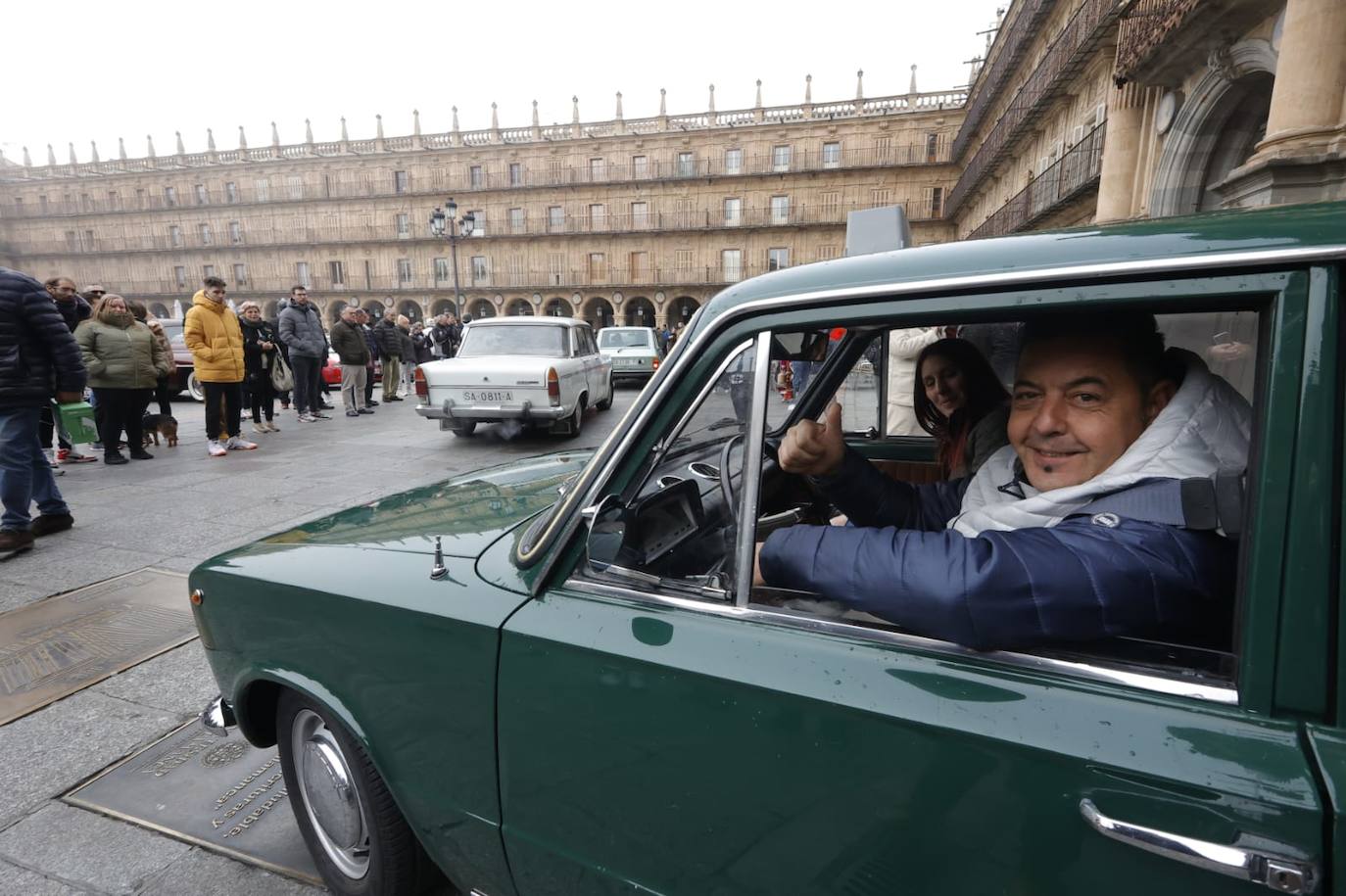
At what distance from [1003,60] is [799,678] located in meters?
28.7

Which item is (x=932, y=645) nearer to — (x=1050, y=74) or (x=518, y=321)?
(x=518, y=321)

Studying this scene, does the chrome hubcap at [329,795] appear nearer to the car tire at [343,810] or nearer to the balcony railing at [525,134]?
the car tire at [343,810]

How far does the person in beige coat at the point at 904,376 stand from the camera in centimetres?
218

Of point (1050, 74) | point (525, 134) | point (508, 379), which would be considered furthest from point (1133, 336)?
point (525, 134)

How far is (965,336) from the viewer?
2148 millimetres

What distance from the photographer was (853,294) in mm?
1089

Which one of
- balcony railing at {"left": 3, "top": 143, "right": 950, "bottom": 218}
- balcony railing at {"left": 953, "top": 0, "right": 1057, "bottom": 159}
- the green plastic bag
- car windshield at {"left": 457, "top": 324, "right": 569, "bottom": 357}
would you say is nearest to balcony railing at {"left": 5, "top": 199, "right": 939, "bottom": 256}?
balcony railing at {"left": 3, "top": 143, "right": 950, "bottom": 218}

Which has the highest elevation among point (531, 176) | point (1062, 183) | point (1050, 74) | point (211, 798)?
point (531, 176)

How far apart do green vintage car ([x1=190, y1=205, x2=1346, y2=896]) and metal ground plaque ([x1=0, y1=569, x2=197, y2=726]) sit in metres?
1.94

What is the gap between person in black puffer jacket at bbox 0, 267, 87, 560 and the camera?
4383 millimetres

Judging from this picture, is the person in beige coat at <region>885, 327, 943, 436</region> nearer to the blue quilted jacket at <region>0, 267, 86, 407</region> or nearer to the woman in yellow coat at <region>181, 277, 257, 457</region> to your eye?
the blue quilted jacket at <region>0, 267, 86, 407</region>

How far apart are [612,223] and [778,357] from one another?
141 feet

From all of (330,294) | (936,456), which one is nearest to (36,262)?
(330,294)

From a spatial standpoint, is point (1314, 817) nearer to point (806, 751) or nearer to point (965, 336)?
point (806, 751)
